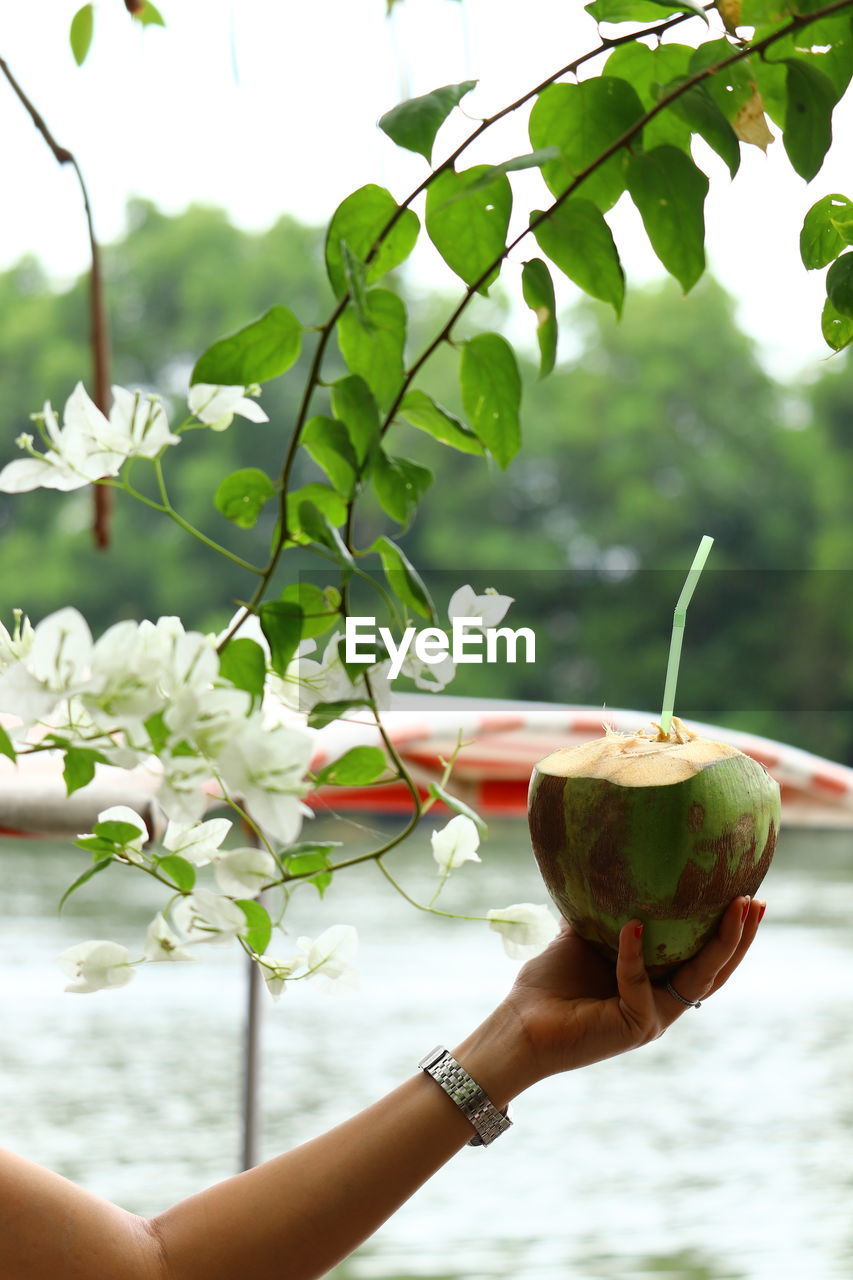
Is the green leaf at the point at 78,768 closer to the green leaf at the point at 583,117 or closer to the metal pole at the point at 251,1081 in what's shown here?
the green leaf at the point at 583,117

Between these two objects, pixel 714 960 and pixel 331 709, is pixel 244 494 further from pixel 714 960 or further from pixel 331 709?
pixel 714 960

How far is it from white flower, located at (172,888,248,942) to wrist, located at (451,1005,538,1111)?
0.24 meters

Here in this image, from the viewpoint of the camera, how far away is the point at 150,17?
962 millimetres

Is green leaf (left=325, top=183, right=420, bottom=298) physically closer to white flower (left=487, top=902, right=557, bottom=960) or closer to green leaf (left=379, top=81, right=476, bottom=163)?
green leaf (left=379, top=81, right=476, bottom=163)

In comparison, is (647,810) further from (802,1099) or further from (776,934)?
(776,934)

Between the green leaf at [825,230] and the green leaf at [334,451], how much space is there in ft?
0.79

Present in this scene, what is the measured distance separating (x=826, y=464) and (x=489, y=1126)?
2644cm

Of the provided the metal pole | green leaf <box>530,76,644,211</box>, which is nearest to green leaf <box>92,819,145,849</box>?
green leaf <box>530,76,644,211</box>

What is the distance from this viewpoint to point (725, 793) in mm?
673

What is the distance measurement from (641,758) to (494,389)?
0.21 meters

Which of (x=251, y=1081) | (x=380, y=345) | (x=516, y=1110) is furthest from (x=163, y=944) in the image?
(x=516, y=1110)

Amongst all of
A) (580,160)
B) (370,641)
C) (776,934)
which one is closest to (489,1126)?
(370,641)

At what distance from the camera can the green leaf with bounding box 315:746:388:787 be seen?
0.56 metres

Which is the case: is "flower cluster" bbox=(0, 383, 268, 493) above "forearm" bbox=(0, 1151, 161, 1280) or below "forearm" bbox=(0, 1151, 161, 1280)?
above
